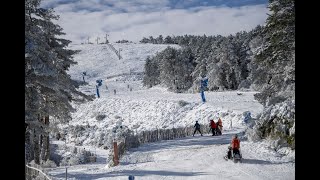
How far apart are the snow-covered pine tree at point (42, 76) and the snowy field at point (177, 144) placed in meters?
3.17

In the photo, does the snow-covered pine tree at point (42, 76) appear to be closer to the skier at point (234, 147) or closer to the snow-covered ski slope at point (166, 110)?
the skier at point (234, 147)

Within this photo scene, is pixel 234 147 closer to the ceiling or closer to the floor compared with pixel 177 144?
closer to the ceiling

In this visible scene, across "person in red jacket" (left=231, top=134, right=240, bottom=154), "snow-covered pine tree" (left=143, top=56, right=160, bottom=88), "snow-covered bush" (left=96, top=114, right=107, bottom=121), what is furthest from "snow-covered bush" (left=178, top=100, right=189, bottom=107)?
"snow-covered pine tree" (left=143, top=56, right=160, bottom=88)

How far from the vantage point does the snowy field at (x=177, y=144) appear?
17391 millimetres

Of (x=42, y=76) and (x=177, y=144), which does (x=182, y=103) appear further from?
(x=42, y=76)

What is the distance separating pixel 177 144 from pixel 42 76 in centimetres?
1147

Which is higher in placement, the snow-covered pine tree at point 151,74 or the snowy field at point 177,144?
the snow-covered pine tree at point 151,74

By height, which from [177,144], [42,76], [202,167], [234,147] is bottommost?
[177,144]

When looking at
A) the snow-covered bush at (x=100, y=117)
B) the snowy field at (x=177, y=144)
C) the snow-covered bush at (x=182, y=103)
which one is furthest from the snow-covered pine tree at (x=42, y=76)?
the snow-covered bush at (x=100, y=117)

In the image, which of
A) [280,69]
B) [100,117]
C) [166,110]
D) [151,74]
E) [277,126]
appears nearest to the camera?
[277,126]

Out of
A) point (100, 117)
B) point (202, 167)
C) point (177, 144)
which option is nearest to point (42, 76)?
point (202, 167)

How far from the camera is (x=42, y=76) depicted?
21.1 metres

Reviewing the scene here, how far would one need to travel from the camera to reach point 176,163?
19.3 metres
